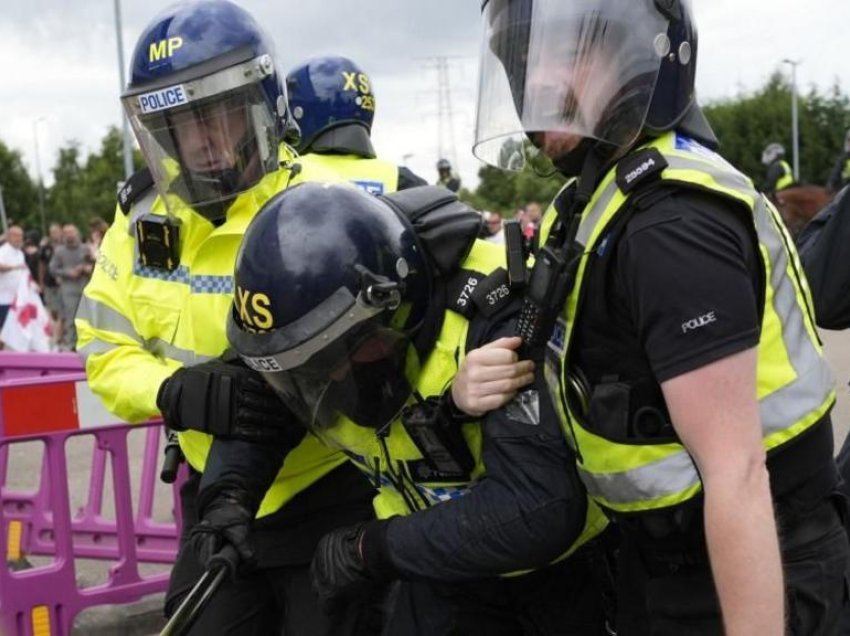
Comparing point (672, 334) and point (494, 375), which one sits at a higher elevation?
point (672, 334)

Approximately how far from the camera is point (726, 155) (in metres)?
36.0

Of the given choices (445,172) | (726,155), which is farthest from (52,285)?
(726,155)

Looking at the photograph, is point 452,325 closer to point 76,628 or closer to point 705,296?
point 705,296

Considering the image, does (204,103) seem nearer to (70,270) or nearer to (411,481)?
(411,481)

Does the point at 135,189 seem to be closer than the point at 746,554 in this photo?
No

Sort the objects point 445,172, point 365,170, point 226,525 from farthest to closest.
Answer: point 445,172, point 365,170, point 226,525

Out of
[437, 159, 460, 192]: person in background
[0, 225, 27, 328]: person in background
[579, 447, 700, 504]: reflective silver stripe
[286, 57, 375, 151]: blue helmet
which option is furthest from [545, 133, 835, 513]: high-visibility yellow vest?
[0, 225, 27, 328]: person in background

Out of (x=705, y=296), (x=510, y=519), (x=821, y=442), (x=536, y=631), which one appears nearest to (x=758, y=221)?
(x=705, y=296)

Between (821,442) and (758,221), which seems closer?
(758,221)

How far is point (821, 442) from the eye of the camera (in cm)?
165

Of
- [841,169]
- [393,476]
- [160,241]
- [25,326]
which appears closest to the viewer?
[393,476]

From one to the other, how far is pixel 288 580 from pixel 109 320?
77 cm

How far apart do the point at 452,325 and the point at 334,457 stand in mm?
744

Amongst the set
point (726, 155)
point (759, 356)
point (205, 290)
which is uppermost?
point (759, 356)
